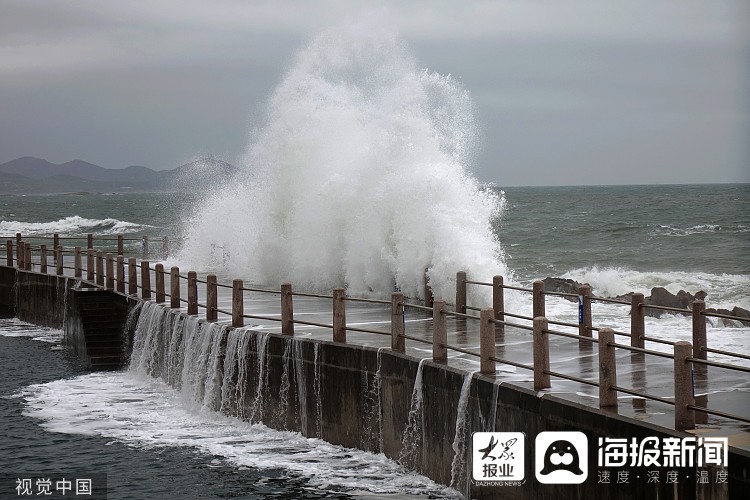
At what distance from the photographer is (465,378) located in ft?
39.9

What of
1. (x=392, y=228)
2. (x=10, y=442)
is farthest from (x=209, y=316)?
(x=392, y=228)

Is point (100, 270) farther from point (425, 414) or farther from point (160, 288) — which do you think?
point (425, 414)

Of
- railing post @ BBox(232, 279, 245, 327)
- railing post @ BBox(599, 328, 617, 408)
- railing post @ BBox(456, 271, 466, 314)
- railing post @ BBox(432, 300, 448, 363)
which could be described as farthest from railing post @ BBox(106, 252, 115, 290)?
railing post @ BBox(599, 328, 617, 408)

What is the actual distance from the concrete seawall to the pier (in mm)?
19

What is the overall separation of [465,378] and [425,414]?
1.07 m

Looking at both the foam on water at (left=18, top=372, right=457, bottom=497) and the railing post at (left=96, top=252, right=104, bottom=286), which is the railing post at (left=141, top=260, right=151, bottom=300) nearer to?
the foam on water at (left=18, top=372, right=457, bottom=497)

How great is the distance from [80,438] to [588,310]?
26.8 feet

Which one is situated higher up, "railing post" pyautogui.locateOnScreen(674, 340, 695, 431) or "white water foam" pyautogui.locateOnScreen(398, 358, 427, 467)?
"railing post" pyautogui.locateOnScreen(674, 340, 695, 431)

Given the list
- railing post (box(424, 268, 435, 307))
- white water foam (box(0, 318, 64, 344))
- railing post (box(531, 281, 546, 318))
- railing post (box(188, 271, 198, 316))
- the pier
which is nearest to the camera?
the pier

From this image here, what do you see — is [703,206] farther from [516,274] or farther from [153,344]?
[153,344]

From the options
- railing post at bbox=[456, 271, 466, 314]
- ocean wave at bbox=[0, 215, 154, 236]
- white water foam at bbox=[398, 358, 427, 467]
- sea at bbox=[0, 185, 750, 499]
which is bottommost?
sea at bbox=[0, 185, 750, 499]

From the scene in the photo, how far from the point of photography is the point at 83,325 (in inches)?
941

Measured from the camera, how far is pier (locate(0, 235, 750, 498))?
977cm

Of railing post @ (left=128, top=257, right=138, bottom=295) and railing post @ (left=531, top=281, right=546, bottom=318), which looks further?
railing post @ (left=128, top=257, right=138, bottom=295)
